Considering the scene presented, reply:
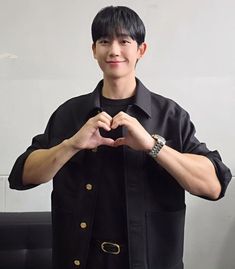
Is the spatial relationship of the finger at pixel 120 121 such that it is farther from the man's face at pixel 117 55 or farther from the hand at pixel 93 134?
the man's face at pixel 117 55

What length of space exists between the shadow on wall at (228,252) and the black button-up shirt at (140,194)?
87cm

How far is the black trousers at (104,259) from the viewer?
88 centimetres

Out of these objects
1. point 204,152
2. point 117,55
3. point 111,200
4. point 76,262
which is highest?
point 117,55

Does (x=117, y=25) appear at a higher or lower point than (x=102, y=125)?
higher

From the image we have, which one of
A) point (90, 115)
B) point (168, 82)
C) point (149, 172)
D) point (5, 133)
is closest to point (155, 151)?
point (149, 172)

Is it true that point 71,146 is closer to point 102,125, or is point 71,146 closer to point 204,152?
point 102,125

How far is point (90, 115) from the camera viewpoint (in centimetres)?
97

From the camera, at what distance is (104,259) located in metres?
0.89

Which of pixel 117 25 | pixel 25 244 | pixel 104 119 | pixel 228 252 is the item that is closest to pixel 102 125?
pixel 104 119

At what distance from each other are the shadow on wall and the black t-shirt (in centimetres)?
101

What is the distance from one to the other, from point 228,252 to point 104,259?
1.05 metres

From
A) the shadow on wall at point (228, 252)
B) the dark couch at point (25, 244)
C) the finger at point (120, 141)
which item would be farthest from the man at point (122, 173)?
the shadow on wall at point (228, 252)

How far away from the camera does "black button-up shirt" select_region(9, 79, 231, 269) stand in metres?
0.89

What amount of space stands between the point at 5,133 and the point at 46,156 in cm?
83
